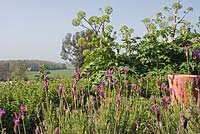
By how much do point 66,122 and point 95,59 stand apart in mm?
5904

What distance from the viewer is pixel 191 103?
2930mm

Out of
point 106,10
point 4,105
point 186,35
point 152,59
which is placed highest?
point 106,10

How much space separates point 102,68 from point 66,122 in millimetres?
5558

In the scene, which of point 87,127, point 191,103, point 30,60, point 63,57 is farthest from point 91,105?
point 30,60

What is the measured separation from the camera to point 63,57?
35.2 meters

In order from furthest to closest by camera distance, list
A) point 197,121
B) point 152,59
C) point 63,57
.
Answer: point 63,57
point 152,59
point 197,121

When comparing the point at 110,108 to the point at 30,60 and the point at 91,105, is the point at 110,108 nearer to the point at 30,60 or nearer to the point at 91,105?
the point at 91,105

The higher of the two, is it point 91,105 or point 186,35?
point 186,35

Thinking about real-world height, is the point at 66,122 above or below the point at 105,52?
below

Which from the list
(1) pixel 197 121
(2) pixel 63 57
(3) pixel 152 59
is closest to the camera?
(1) pixel 197 121

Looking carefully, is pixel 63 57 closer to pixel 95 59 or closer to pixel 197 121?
pixel 95 59

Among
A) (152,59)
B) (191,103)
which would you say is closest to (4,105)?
(191,103)

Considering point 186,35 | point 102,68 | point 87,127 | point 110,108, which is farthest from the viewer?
point 186,35

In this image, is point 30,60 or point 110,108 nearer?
point 110,108
